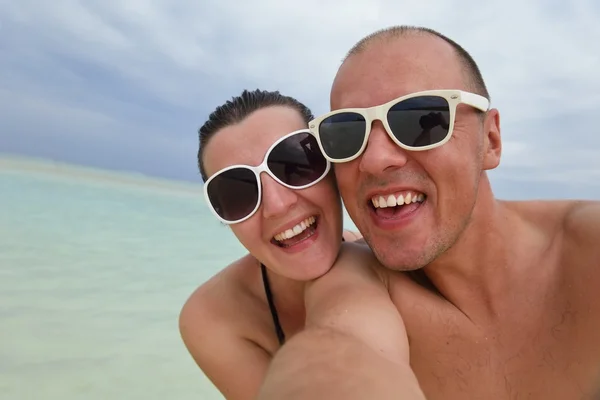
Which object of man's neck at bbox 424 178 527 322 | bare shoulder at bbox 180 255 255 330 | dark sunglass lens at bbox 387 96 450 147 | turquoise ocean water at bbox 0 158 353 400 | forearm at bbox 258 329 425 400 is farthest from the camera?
turquoise ocean water at bbox 0 158 353 400

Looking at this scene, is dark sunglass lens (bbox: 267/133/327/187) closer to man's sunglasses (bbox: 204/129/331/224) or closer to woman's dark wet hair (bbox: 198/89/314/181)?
man's sunglasses (bbox: 204/129/331/224)

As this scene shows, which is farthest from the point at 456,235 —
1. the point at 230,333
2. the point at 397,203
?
the point at 230,333

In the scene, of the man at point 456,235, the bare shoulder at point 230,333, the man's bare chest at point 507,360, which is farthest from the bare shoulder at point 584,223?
the bare shoulder at point 230,333

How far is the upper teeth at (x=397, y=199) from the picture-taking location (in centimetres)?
166

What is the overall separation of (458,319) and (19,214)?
36.2 feet

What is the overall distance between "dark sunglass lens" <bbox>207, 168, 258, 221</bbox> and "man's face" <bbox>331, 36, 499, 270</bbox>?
432mm

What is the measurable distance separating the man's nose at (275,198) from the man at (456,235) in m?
0.26

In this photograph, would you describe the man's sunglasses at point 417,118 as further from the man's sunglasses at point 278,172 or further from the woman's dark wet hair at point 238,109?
the woman's dark wet hair at point 238,109

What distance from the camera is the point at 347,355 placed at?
1.03 meters

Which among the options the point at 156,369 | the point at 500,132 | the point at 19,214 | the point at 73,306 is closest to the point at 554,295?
the point at 500,132

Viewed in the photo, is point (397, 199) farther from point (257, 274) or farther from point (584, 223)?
point (257, 274)

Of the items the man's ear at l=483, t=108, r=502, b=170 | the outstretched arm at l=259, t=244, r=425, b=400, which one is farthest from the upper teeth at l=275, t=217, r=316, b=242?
the man's ear at l=483, t=108, r=502, b=170

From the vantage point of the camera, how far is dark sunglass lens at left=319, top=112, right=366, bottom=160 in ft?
5.46

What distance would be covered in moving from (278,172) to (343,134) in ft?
1.25
